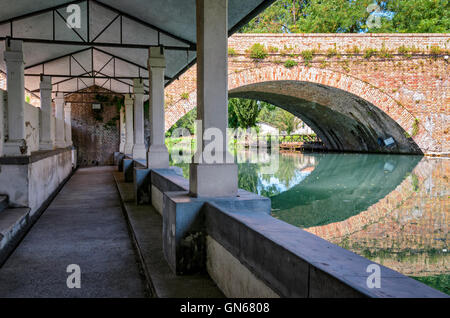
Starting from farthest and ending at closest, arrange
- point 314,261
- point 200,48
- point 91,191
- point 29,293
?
point 91,191
point 200,48
point 29,293
point 314,261

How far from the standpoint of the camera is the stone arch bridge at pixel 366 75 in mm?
17547

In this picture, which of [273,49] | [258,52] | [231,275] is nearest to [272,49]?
[273,49]

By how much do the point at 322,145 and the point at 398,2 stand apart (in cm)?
1035

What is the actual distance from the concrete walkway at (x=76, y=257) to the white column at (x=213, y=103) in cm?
104

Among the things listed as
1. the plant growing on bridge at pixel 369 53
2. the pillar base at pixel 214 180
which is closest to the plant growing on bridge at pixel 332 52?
the plant growing on bridge at pixel 369 53

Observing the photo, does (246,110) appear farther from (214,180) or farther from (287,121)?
(214,180)

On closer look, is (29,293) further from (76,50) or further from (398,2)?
(398,2)

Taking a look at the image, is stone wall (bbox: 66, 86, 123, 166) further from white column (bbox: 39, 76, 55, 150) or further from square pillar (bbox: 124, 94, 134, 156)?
white column (bbox: 39, 76, 55, 150)

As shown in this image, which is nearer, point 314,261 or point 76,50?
point 314,261

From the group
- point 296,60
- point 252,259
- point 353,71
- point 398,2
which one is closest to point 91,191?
point 252,259

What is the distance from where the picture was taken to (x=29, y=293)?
10.1 ft

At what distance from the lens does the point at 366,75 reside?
60.4 ft

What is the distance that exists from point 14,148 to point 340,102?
16.9m

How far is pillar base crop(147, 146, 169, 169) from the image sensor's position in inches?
283
